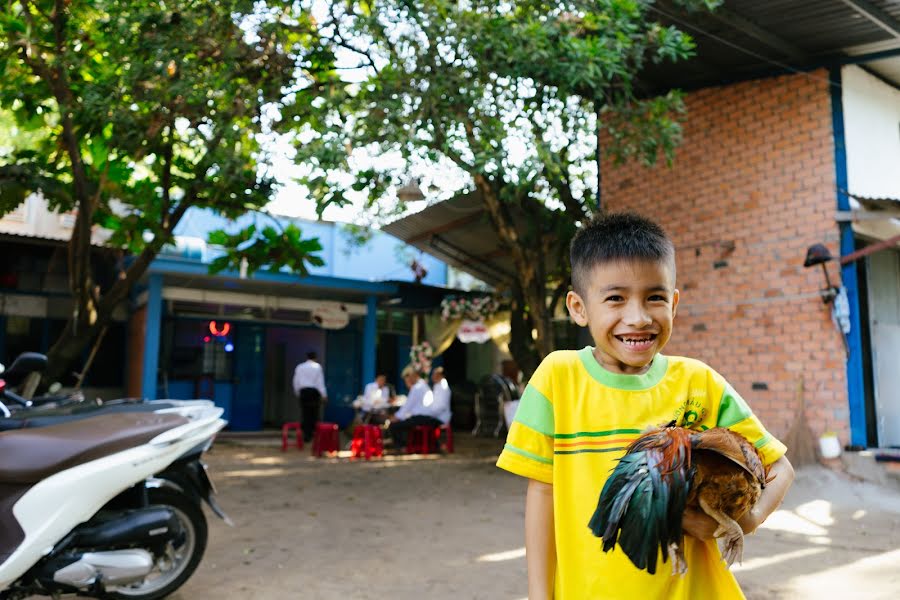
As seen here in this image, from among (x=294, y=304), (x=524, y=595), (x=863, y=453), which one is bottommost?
(x=524, y=595)

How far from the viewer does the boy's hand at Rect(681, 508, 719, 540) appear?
128cm

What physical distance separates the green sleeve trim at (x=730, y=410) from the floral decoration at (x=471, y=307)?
13.1m

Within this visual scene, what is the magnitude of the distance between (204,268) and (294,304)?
2.85 metres

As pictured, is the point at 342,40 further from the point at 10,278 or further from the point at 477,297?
the point at 10,278

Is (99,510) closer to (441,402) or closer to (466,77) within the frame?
(466,77)

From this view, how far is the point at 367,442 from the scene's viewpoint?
1093cm

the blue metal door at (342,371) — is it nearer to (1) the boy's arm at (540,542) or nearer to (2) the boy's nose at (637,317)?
(1) the boy's arm at (540,542)

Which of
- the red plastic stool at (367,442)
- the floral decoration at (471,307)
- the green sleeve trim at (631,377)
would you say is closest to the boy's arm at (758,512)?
the green sleeve trim at (631,377)

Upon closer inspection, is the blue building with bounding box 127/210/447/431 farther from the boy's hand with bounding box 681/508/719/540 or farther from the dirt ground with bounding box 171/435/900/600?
the boy's hand with bounding box 681/508/719/540

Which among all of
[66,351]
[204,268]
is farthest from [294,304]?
[66,351]

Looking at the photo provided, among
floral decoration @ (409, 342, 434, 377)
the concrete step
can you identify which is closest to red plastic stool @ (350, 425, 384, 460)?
floral decoration @ (409, 342, 434, 377)

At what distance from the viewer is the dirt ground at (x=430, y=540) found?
4348mm

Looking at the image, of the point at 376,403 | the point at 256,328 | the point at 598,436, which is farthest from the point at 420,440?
the point at 598,436

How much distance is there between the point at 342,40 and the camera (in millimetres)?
8023
